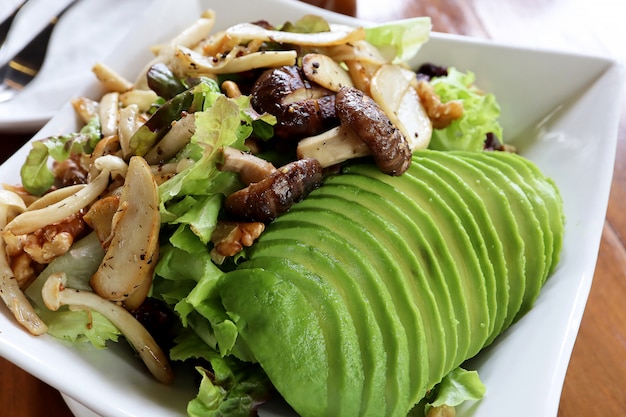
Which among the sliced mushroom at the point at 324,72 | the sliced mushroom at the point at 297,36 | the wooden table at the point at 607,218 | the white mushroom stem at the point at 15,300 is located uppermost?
the sliced mushroom at the point at 297,36

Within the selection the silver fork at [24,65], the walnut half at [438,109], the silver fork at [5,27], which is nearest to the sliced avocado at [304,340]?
the walnut half at [438,109]

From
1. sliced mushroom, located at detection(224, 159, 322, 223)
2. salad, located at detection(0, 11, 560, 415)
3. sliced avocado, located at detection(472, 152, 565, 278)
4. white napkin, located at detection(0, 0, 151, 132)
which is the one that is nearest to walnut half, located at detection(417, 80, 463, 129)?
salad, located at detection(0, 11, 560, 415)

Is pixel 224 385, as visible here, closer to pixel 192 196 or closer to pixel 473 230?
pixel 192 196

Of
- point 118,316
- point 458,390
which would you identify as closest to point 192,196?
point 118,316

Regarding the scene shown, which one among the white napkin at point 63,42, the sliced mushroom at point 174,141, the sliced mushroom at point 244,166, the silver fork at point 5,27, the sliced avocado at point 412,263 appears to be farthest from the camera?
the silver fork at point 5,27

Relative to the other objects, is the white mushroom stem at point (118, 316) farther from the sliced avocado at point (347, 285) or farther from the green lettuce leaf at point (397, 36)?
the green lettuce leaf at point (397, 36)

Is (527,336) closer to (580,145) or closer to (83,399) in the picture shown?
(580,145)
